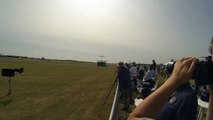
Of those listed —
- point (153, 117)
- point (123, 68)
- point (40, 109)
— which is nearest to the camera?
point (153, 117)

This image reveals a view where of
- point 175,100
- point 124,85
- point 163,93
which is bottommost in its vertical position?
point 124,85

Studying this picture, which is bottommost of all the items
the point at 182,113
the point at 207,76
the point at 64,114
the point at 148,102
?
the point at 64,114

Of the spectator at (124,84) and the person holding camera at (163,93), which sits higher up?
the person holding camera at (163,93)

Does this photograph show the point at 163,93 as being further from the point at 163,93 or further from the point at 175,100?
the point at 175,100

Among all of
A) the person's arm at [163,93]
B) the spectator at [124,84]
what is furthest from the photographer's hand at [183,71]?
the spectator at [124,84]

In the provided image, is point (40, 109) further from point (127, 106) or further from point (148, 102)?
point (148, 102)

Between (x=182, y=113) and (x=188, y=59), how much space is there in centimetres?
115

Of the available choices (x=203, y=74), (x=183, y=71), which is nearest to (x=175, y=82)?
(x=183, y=71)

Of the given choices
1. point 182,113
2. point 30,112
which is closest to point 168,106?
point 182,113

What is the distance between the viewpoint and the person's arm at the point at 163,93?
6.79 ft

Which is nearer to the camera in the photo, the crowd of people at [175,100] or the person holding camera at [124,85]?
the crowd of people at [175,100]

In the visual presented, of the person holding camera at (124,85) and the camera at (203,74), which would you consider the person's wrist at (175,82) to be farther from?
the person holding camera at (124,85)

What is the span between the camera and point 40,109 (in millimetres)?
14461

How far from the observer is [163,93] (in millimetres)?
2072
